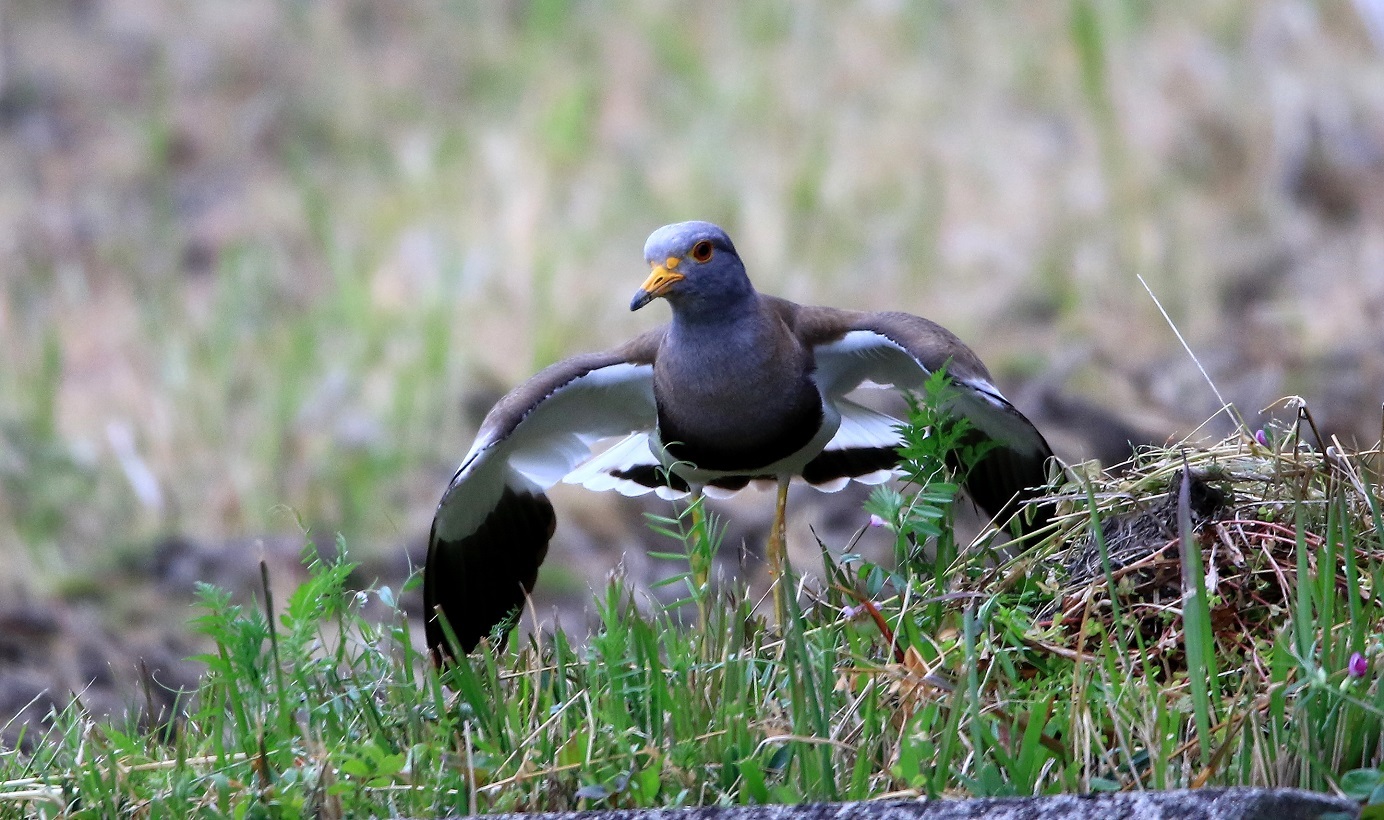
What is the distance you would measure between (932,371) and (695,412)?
0.84m

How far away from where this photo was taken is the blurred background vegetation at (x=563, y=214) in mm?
8898

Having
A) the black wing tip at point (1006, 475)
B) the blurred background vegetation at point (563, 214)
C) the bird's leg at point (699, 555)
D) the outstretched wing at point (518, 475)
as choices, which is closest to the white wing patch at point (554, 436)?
the outstretched wing at point (518, 475)

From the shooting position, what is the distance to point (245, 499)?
869 cm

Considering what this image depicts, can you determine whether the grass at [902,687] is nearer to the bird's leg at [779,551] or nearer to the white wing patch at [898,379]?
the bird's leg at [779,551]

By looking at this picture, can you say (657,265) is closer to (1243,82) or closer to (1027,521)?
(1027,521)

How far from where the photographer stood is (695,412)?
4895mm

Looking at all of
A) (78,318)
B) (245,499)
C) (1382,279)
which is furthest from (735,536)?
(78,318)

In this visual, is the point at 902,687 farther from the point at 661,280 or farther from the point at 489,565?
the point at 489,565

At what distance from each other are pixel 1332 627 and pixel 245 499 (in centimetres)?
663

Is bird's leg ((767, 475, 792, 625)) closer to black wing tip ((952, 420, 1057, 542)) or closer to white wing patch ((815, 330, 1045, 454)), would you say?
white wing patch ((815, 330, 1045, 454))

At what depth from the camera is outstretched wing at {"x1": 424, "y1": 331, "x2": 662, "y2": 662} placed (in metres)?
4.88

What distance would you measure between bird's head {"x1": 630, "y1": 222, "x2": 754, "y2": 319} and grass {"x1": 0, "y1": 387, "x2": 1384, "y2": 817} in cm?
133

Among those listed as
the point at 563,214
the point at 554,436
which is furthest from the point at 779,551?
the point at 563,214

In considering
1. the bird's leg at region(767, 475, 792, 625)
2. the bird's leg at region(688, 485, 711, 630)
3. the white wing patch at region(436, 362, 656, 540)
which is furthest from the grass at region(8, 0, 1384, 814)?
the white wing patch at region(436, 362, 656, 540)
